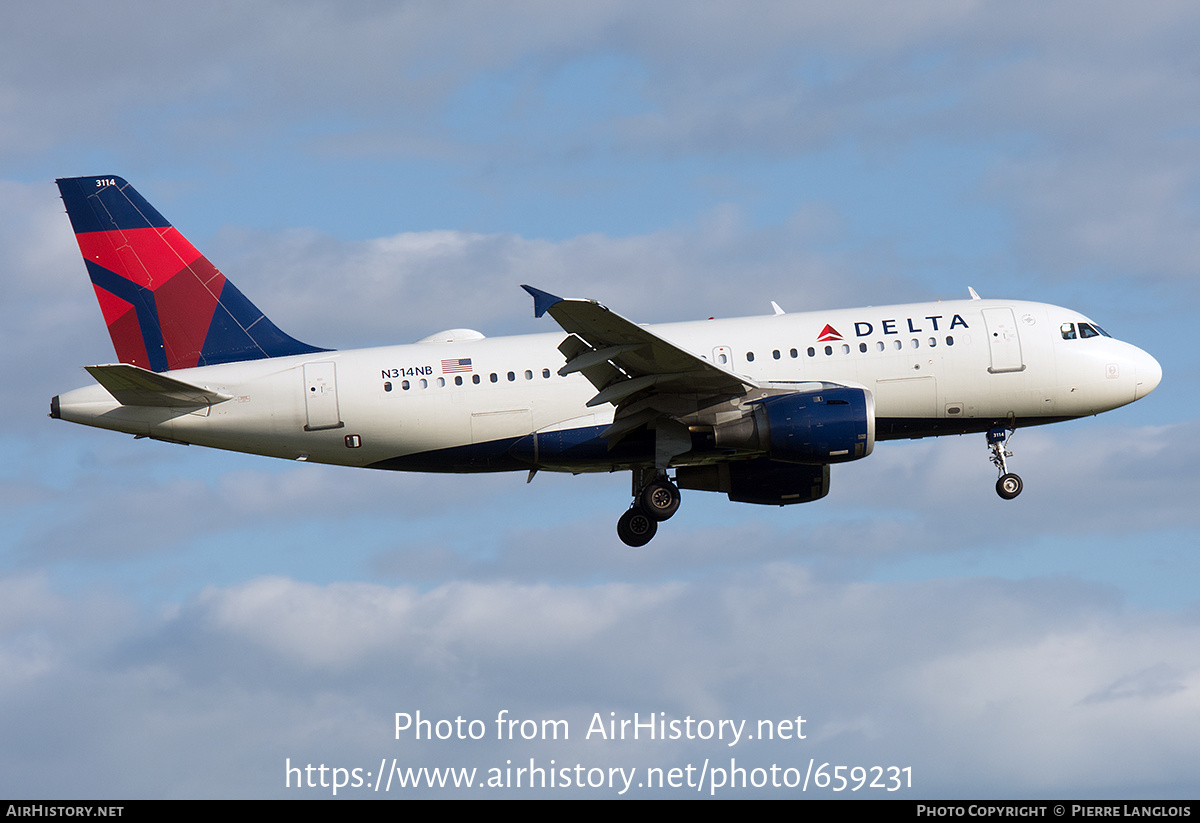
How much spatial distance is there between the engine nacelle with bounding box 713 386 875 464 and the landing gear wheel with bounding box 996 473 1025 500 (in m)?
5.39

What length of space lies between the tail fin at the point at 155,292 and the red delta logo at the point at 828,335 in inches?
557

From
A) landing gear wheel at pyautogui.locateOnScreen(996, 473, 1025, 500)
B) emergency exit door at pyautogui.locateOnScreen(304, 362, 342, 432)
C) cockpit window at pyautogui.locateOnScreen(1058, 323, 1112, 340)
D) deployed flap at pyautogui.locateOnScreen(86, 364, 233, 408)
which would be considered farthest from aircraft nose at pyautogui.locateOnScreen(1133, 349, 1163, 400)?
deployed flap at pyautogui.locateOnScreen(86, 364, 233, 408)

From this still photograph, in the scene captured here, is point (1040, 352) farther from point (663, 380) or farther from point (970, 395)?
point (663, 380)

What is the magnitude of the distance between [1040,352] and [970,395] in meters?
2.43

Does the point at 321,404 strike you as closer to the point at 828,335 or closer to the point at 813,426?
the point at 813,426

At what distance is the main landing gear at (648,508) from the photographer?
3781cm

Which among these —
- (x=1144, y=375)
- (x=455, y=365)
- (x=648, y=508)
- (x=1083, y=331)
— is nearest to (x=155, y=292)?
(x=455, y=365)

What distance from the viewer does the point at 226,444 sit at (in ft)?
121

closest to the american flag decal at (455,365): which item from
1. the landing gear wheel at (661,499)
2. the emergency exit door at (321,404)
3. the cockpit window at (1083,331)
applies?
the emergency exit door at (321,404)

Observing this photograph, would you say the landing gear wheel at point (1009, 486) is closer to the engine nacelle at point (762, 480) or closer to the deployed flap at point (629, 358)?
the engine nacelle at point (762, 480)

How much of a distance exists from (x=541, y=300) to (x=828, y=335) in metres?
9.52

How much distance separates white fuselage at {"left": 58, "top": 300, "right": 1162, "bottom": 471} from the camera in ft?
120

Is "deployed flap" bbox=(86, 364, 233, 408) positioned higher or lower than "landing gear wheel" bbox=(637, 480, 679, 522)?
higher

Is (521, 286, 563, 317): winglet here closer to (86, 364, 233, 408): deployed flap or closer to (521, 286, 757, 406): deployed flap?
(521, 286, 757, 406): deployed flap
